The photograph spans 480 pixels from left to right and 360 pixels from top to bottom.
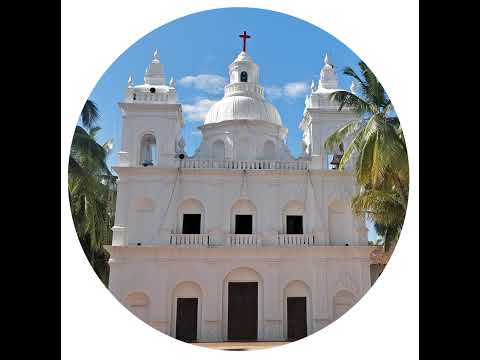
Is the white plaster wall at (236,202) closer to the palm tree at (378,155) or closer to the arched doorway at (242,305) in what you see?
the arched doorway at (242,305)

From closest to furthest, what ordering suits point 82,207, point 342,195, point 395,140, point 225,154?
point 395,140 < point 82,207 < point 342,195 < point 225,154

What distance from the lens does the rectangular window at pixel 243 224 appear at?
22.6 metres

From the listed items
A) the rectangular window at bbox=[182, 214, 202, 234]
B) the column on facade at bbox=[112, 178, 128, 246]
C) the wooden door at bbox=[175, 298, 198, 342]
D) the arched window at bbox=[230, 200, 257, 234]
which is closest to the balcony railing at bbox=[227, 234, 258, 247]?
the arched window at bbox=[230, 200, 257, 234]

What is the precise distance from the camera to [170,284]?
2138cm

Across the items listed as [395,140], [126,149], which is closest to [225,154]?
[126,149]

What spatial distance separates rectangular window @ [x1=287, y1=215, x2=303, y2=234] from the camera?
899 inches

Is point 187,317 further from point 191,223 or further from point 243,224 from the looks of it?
point 243,224

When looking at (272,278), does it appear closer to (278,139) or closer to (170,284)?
(170,284)

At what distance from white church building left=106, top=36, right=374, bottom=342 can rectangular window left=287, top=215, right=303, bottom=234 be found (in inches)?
1.9

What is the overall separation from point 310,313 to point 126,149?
11.7 metres

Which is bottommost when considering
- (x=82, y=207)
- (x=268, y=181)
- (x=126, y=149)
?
(x=82, y=207)

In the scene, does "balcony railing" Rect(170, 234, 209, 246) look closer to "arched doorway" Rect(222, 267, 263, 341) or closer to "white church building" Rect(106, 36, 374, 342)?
"white church building" Rect(106, 36, 374, 342)

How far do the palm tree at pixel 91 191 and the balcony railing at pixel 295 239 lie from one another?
860cm

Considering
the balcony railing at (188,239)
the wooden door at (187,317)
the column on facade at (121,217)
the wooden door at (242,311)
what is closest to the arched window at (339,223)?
the wooden door at (242,311)
